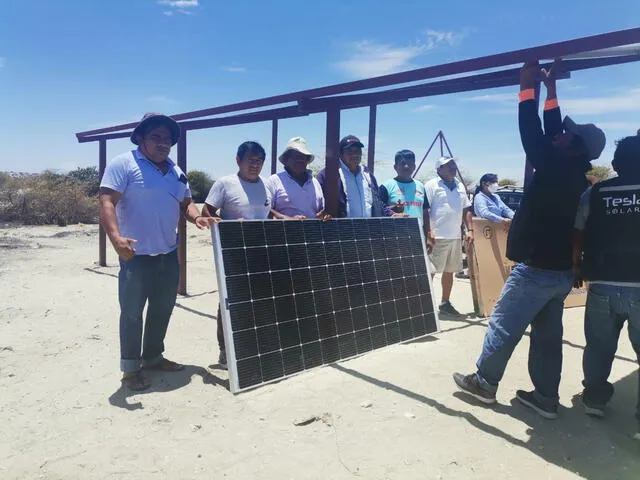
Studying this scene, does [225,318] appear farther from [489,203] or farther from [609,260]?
[489,203]

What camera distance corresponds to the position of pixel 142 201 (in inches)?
146

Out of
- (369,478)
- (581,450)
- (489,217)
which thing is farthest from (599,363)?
(489,217)

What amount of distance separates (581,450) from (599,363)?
2.07ft

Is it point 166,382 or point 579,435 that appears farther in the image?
point 166,382

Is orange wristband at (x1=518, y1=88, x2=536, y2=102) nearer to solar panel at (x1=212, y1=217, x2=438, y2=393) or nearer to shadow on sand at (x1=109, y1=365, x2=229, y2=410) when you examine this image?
solar panel at (x1=212, y1=217, x2=438, y2=393)

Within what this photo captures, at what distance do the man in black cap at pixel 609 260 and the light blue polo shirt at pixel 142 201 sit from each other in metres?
3.04

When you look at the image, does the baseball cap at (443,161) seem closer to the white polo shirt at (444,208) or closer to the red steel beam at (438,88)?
the white polo shirt at (444,208)

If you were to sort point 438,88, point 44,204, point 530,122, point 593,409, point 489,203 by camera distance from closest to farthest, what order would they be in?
point 530,122
point 593,409
point 438,88
point 489,203
point 44,204

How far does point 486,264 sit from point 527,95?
3.23m

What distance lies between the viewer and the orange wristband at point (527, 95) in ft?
10.4

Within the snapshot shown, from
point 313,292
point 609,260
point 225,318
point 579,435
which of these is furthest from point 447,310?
point 225,318

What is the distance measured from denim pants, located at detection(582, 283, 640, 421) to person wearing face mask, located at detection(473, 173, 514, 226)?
3163 mm

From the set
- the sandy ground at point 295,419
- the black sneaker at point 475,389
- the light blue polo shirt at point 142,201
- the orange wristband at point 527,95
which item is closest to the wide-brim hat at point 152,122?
the light blue polo shirt at point 142,201

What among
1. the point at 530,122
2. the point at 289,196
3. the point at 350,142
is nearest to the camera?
the point at 530,122
